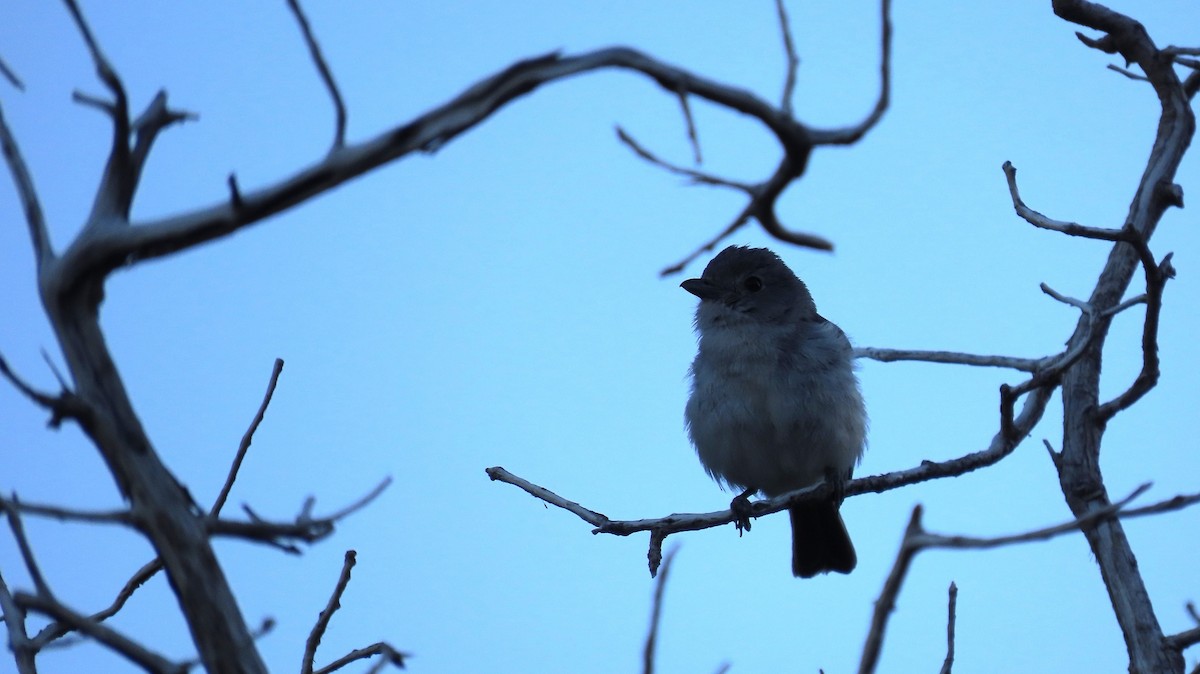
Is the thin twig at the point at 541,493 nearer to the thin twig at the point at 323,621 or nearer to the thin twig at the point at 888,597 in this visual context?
the thin twig at the point at 323,621

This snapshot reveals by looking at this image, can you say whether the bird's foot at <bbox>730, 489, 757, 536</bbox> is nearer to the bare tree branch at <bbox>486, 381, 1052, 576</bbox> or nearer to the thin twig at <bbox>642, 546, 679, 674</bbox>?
the bare tree branch at <bbox>486, 381, 1052, 576</bbox>

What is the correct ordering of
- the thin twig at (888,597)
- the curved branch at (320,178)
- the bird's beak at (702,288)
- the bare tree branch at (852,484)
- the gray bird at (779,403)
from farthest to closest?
the bird's beak at (702,288)
the gray bird at (779,403)
the bare tree branch at (852,484)
the curved branch at (320,178)
the thin twig at (888,597)

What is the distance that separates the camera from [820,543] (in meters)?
8.56

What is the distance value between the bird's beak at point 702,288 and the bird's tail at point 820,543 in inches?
62.8

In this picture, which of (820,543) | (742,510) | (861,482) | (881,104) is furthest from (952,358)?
(881,104)

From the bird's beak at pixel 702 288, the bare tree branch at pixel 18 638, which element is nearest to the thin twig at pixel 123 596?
the bare tree branch at pixel 18 638

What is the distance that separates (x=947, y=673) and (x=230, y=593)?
2.39 m

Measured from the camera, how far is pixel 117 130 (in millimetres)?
2232

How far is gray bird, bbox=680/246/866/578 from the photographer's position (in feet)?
25.4

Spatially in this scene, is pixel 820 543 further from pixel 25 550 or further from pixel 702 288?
pixel 25 550

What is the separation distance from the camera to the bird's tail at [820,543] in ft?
27.9

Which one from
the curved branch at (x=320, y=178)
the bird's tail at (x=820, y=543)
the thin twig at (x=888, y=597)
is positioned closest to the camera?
the thin twig at (x=888, y=597)

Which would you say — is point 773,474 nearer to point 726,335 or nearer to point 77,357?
point 726,335

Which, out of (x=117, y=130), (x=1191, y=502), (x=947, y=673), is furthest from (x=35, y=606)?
(x=947, y=673)
